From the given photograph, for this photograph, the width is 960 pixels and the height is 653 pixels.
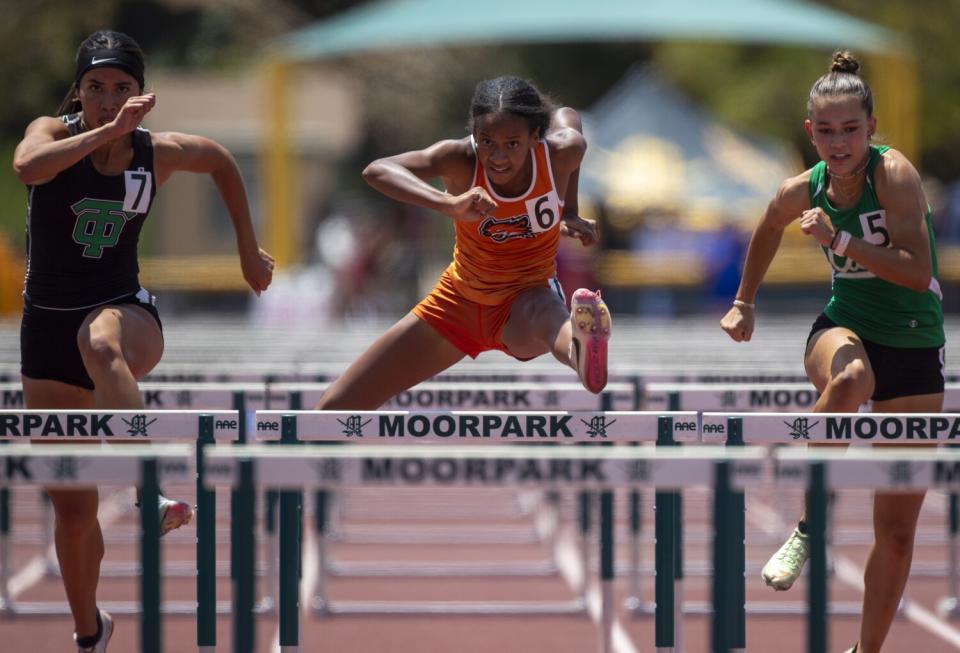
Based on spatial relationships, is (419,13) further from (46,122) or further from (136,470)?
(136,470)

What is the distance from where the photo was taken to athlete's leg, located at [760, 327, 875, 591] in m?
4.80

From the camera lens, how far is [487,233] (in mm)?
5383

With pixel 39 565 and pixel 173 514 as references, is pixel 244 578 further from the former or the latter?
pixel 39 565

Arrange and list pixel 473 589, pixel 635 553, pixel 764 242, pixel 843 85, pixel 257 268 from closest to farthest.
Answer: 1. pixel 843 85
2. pixel 764 242
3. pixel 257 268
4. pixel 635 553
5. pixel 473 589

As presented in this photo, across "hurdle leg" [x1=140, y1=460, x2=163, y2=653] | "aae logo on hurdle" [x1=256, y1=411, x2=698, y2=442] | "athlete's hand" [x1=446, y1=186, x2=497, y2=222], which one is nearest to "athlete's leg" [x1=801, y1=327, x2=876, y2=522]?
"aae logo on hurdle" [x1=256, y1=411, x2=698, y2=442]

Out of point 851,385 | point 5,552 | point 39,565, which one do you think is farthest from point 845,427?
point 39,565

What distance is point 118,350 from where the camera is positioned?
485 centimetres

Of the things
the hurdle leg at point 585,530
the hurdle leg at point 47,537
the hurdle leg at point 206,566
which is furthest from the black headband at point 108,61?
the hurdle leg at point 47,537

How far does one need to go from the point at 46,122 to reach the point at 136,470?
1.76m

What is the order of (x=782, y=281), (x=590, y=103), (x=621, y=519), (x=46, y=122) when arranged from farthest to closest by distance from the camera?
(x=590, y=103) → (x=782, y=281) → (x=621, y=519) → (x=46, y=122)

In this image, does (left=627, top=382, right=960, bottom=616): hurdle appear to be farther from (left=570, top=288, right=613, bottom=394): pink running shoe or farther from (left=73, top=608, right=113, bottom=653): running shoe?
(left=73, top=608, right=113, bottom=653): running shoe

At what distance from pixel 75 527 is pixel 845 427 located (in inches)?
106

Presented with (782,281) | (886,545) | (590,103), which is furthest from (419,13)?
(590,103)

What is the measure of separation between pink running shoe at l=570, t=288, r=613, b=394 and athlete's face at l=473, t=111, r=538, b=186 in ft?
1.90
